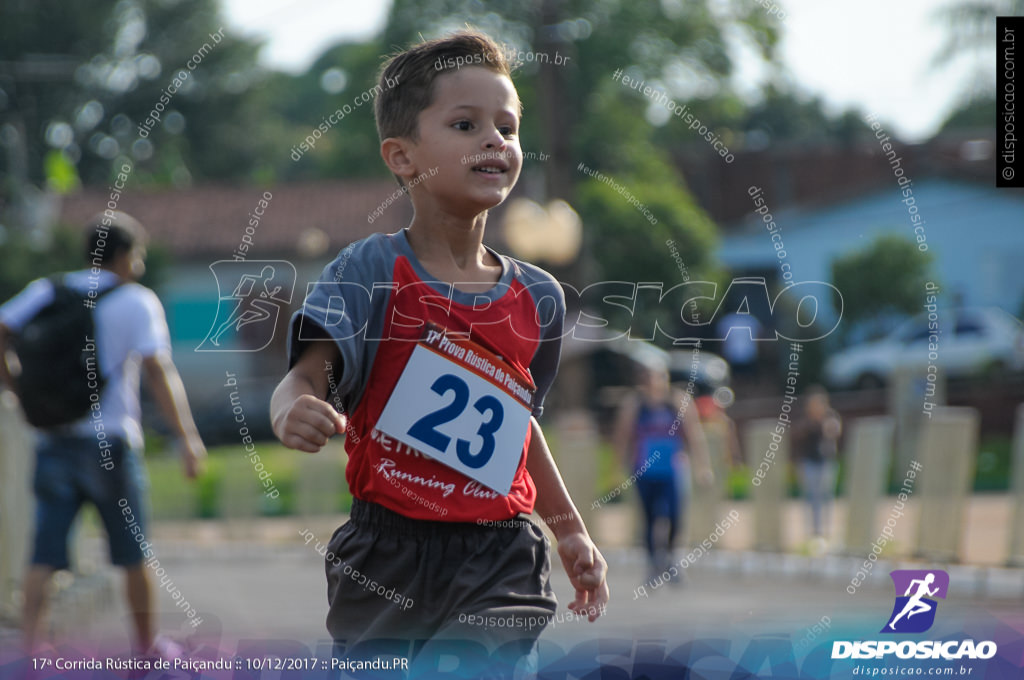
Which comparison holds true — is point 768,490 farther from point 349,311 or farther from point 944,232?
point 944,232

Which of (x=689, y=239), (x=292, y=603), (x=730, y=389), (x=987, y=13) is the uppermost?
(x=987, y=13)

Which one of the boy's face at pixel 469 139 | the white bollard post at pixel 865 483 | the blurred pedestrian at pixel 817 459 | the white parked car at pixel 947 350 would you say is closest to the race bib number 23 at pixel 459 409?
the boy's face at pixel 469 139

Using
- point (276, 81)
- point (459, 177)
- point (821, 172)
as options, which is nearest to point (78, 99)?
point (276, 81)

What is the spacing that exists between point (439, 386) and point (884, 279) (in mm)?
20321

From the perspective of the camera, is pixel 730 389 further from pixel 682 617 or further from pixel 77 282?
pixel 77 282

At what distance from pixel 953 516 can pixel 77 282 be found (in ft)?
19.8

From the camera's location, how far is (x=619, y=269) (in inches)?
883

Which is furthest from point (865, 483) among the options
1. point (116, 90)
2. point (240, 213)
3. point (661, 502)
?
point (240, 213)

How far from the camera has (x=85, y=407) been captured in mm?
5211

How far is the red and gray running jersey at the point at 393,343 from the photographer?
2.64 meters

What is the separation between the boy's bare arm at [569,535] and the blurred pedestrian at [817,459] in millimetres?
8911

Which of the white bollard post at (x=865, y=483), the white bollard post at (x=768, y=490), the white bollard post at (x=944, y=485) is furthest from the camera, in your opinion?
the white bollard post at (x=768, y=490)

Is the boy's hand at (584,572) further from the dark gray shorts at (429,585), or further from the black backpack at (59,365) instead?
the black backpack at (59,365)

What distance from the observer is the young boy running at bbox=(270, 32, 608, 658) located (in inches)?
105
